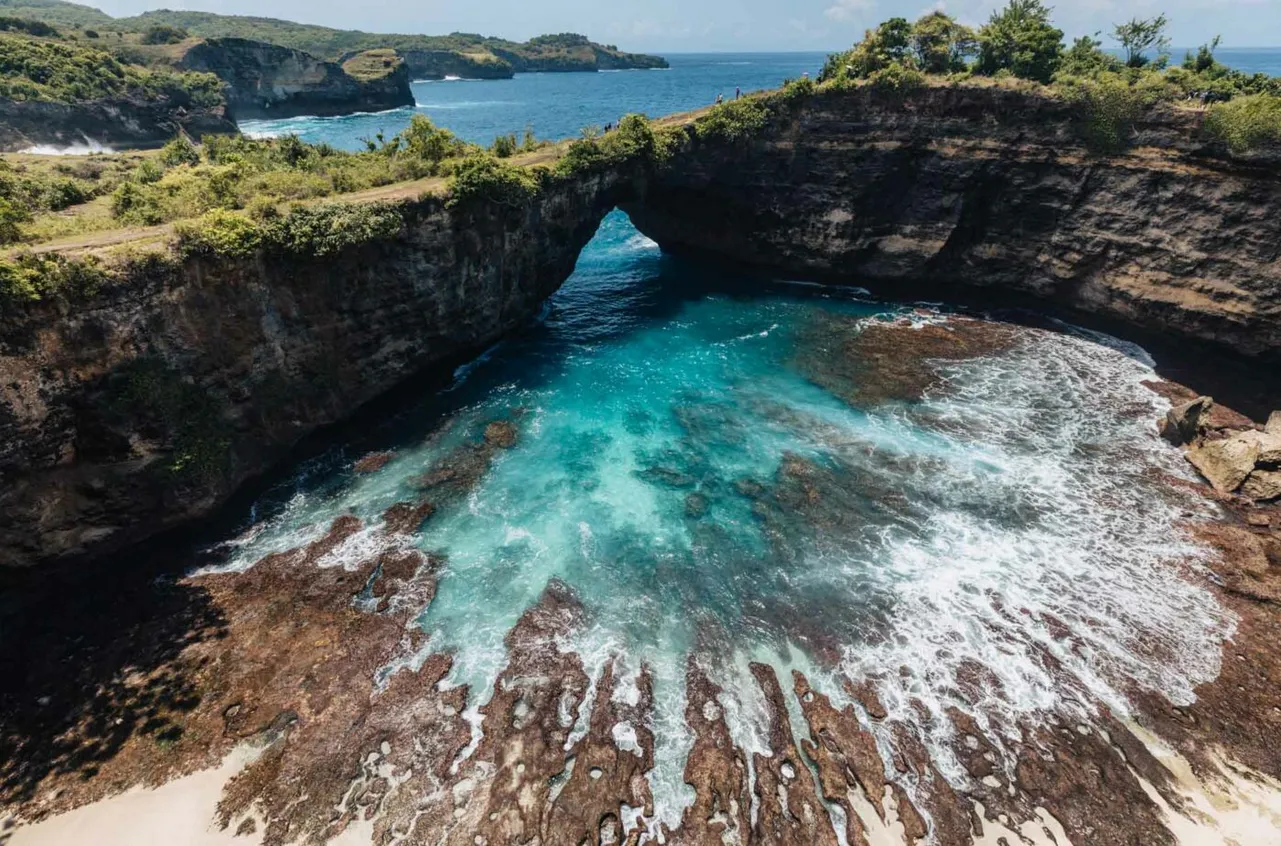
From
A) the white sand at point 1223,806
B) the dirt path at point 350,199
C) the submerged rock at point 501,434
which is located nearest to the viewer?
the white sand at point 1223,806

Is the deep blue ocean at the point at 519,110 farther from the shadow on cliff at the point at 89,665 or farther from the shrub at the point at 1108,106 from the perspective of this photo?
the shadow on cliff at the point at 89,665

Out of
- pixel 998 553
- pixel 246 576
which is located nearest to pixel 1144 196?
pixel 998 553

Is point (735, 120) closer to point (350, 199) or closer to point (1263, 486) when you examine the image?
point (350, 199)

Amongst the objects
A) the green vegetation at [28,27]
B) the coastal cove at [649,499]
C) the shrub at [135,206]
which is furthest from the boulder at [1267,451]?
the green vegetation at [28,27]

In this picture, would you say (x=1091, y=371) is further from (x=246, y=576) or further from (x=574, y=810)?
(x=246, y=576)

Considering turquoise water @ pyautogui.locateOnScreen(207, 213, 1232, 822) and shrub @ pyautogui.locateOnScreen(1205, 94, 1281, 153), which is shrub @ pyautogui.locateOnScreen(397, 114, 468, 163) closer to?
turquoise water @ pyautogui.locateOnScreen(207, 213, 1232, 822)

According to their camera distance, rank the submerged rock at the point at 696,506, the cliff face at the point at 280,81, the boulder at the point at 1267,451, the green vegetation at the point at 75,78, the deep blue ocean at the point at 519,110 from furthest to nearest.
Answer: the cliff face at the point at 280,81
the deep blue ocean at the point at 519,110
the green vegetation at the point at 75,78
the boulder at the point at 1267,451
the submerged rock at the point at 696,506
